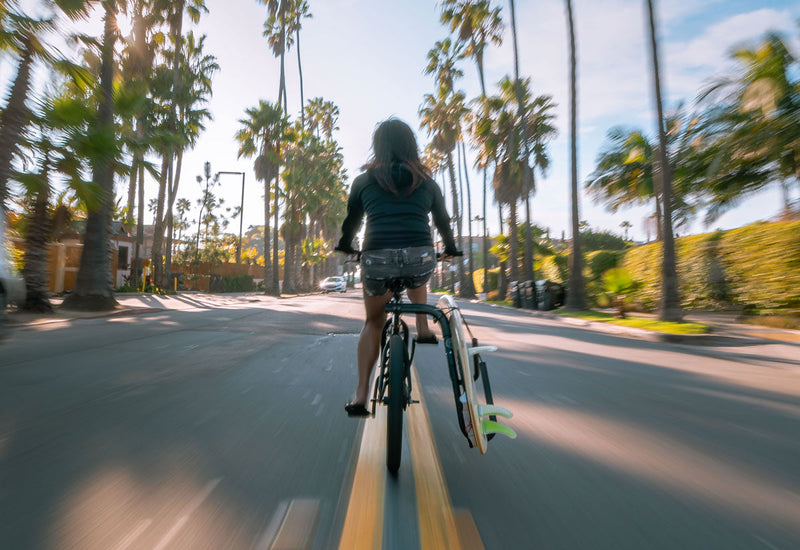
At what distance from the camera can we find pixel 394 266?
9.66 ft

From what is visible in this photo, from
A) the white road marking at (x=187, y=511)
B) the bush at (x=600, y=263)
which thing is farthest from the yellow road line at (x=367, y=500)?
the bush at (x=600, y=263)

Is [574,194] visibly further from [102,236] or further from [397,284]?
[397,284]

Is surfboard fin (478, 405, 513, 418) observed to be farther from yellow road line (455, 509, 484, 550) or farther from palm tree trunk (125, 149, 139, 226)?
palm tree trunk (125, 149, 139, 226)

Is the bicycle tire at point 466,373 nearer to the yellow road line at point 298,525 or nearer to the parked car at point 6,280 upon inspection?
the yellow road line at point 298,525

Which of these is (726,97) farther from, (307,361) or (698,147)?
(307,361)

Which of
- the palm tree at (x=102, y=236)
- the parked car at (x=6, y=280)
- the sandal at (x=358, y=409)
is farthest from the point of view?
the palm tree at (x=102, y=236)

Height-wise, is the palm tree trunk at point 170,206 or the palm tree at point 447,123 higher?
the palm tree at point 447,123

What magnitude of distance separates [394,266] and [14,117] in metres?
12.1

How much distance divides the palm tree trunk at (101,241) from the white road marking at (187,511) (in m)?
13.5

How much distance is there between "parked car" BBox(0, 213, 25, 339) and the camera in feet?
19.5

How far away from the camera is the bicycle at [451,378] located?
246 centimetres

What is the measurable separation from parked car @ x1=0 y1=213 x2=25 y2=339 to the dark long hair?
5.33 m

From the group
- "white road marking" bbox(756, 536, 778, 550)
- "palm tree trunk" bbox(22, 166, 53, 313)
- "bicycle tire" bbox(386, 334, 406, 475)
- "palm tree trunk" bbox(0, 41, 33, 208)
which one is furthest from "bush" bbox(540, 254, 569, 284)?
"white road marking" bbox(756, 536, 778, 550)

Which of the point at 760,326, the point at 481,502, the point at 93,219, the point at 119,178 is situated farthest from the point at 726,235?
the point at 93,219
